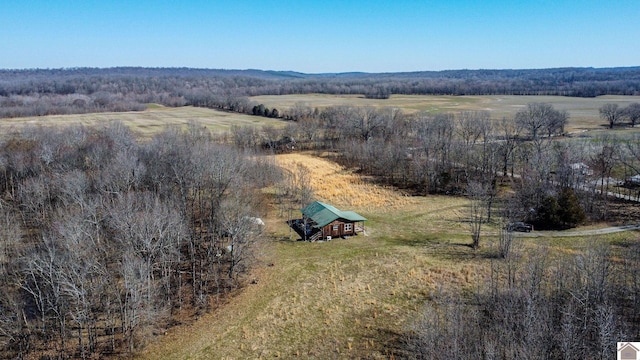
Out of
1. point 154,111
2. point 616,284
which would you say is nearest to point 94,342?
point 616,284

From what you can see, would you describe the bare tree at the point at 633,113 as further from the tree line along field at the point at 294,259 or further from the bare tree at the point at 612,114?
the tree line along field at the point at 294,259

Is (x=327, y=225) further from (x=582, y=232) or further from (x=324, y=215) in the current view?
(x=582, y=232)

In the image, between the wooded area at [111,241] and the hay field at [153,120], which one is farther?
the hay field at [153,120]

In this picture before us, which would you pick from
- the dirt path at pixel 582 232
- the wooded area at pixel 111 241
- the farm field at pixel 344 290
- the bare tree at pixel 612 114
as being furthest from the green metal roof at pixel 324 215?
the bare tree at pixel 612 114

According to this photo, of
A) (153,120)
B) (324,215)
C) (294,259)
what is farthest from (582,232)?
(153,120)

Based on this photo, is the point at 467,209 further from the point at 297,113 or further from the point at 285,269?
the point at 297,113


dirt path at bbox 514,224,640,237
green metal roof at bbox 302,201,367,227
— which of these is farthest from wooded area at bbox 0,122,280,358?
dirt path at bbox 514,224,640,237
